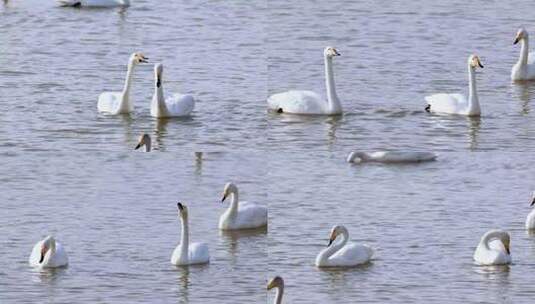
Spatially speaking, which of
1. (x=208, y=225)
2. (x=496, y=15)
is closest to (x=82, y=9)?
(x=496, y=15)

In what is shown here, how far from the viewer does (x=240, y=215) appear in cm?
1509

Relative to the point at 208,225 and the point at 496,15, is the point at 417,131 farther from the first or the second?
the point at 496,15

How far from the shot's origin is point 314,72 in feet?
55.3

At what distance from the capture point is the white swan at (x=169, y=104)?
48.7 ft

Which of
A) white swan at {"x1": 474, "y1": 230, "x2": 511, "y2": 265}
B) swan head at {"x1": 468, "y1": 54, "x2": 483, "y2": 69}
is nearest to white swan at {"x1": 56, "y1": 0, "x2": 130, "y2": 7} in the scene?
swan head at {"x1": 468, "y1": 54, "x2": 483, "y2": 69}

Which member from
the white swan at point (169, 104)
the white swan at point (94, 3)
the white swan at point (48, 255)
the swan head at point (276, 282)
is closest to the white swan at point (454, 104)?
the white swan at point (169, 104)

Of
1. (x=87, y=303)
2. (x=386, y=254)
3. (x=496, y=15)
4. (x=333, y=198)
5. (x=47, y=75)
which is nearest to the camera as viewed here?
(x=87, y=303)

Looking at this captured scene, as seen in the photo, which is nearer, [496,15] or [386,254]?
[386,254]

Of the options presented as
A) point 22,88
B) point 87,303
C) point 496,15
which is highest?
point 496,15

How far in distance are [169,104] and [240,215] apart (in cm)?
104

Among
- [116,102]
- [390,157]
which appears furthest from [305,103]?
[116,102]

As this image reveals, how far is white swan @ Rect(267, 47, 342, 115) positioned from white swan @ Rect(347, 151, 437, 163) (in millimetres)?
403

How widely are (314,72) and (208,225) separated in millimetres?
1975

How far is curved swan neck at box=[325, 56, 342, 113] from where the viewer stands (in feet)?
49.4
